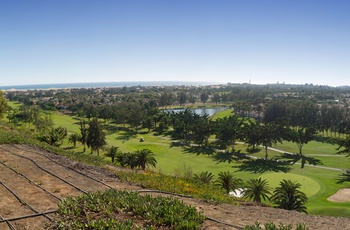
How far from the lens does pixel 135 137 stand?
3546 inches

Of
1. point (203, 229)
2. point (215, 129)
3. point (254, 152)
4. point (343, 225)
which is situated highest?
point (203, 229)

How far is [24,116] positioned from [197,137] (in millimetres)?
61418

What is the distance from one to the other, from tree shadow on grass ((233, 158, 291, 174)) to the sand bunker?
1480 centimetres

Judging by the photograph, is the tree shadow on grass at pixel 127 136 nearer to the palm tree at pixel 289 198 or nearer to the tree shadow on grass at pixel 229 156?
the tree shadow on grass at pixel 229 156

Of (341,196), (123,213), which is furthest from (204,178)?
(123,213)

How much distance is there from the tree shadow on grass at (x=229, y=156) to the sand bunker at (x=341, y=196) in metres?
25.1

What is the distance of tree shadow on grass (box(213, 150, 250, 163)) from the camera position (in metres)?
63.0

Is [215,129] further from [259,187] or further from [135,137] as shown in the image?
[259,187]

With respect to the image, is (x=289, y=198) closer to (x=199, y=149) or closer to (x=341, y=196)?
(x=341, y=196)

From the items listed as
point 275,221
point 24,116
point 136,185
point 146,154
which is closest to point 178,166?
point 146,154

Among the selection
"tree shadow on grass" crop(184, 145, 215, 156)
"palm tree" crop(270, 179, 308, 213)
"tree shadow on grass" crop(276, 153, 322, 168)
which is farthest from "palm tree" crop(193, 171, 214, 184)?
"tree shadow on grass" crop(184, 145, 215, 156)

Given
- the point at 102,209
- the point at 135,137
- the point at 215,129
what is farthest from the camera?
the point at 135,137

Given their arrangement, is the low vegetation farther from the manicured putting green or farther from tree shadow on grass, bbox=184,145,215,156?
tree shadow on grass, bbox=184,145,215,156

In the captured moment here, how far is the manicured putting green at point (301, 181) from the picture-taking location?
39.7m
